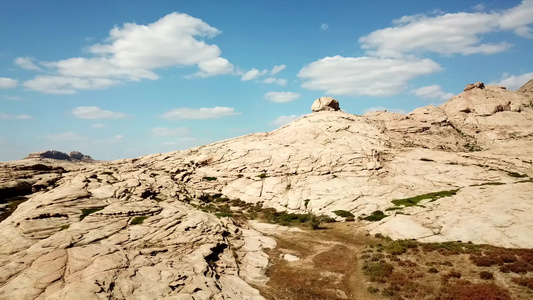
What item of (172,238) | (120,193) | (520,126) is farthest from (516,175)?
(120,193)

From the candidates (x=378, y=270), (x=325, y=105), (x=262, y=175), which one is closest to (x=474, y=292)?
(x=378, y=270)

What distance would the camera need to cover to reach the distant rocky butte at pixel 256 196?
24594 millimetres

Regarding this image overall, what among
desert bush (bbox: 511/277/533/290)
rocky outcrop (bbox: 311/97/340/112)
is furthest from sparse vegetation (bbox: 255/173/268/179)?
desert bush (bbox: 511/277/533/290)

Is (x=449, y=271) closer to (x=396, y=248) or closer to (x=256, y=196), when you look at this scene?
(x=396, y=248)

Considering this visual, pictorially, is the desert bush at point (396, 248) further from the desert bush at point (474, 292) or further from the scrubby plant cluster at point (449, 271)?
the desert bush at point (474, 292)

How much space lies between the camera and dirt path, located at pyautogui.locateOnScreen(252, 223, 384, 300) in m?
26.9

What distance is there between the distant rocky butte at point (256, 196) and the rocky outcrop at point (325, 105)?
1.30 meters

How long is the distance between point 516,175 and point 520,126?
40.6 metres

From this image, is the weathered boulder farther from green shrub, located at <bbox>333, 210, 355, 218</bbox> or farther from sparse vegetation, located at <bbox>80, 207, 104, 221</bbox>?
A: sparse vegetation, located at <bbox>80, 207, 104, 221</bbox>

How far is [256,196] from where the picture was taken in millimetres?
62406

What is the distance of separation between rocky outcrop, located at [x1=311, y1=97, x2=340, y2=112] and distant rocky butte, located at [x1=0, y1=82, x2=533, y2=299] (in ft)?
4.27

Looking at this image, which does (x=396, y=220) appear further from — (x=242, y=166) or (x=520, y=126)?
(x=520, y=126)

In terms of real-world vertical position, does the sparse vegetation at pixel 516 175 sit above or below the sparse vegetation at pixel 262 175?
below

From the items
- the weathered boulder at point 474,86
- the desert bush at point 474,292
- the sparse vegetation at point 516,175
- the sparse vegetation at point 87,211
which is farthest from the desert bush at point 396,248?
the weathered boulder at point 474,86
